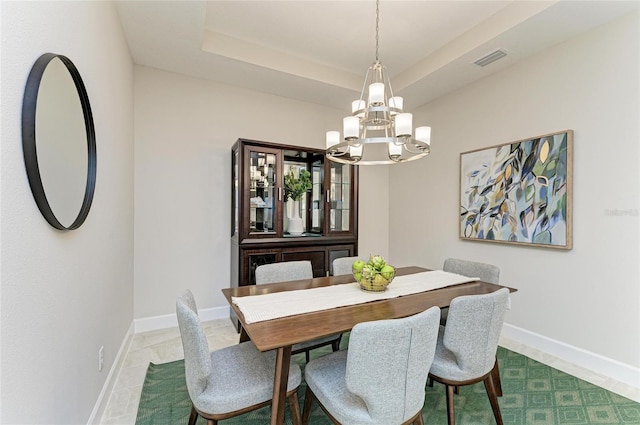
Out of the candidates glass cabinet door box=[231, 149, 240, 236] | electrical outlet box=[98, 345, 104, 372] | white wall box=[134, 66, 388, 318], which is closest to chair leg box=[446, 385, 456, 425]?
electrical outlet box=[98, 345, 104, 372]

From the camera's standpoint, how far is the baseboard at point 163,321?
3139mm

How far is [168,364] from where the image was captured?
2492 mm

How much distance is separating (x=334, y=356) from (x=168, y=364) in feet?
5.40

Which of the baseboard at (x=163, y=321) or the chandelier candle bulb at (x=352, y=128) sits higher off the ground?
the chandelier candle bulb at (x=352, y=128)

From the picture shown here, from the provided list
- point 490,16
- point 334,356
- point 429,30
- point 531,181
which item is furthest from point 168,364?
point 490,16

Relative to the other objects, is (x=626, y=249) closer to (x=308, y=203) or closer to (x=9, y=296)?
(x=308, y=203)

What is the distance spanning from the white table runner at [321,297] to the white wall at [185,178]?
1823 mm

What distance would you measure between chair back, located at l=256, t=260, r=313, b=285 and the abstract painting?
215cm

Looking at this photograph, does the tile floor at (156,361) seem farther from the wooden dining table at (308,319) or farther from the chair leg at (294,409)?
the chair leg at (294,409)

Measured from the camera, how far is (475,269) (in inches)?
100

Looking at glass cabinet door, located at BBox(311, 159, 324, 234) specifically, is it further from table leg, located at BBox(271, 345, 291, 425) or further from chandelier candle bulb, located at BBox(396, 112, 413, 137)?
table leg, located at BBox(271, 345, 291, 425)

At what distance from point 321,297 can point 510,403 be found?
4.98ft

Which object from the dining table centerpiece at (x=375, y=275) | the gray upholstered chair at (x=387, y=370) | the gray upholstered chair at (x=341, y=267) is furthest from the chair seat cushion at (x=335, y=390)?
the gray upholstered chair at (x=341, y=267)

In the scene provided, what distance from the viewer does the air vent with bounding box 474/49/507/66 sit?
285 cm
